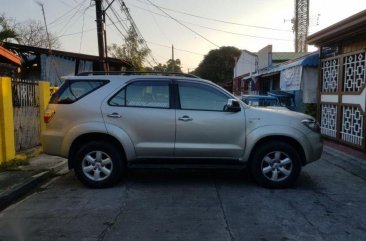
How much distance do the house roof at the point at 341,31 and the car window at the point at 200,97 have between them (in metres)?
4.53

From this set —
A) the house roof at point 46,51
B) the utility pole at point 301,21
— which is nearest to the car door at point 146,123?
the house roof at point 46,51

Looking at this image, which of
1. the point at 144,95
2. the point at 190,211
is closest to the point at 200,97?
the point at 144,95

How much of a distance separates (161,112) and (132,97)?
A: 0.57 meters

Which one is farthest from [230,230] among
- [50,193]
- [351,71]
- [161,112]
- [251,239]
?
[351,71]

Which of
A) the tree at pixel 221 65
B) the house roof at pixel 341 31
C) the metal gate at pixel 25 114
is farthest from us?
the tree at pixel 221 65

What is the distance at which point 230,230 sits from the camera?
204 inches

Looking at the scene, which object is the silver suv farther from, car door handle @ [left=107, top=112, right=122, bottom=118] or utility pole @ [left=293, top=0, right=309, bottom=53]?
utility pole @ [left=293, top=0, right=309, bottom=53]

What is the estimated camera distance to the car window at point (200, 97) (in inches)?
288

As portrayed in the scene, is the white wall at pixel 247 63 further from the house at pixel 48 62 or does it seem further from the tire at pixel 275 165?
the tire at pixel 275 165

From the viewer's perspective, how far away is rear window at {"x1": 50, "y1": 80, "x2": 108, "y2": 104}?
7352 mm

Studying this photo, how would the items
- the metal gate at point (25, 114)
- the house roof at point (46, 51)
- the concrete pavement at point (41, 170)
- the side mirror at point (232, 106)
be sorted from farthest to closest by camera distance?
1. the house roof at point (46, 51)
2. the metal gate at point (25, 114)
3. the side mirror at point (232, 106)
4. the concrete pavement at point (41, 170)

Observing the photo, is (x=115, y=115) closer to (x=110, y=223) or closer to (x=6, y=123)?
(x=110, y=223)

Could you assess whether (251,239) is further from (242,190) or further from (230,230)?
(242,190)

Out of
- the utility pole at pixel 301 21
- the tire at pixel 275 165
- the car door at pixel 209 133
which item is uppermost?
the utility pole at pixel 301 21
